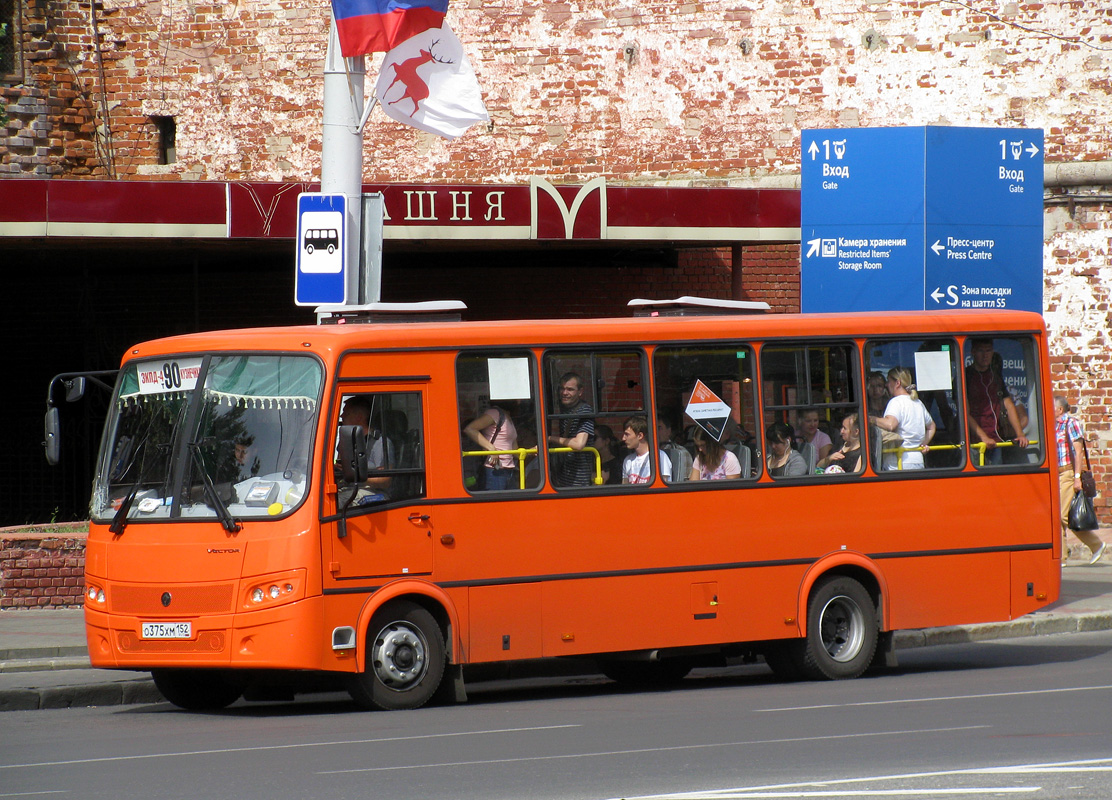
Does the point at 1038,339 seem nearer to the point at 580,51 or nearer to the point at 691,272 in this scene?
the point at 691,272

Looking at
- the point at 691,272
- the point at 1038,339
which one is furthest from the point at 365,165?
the point at 1038,339

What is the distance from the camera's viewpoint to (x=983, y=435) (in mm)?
12648

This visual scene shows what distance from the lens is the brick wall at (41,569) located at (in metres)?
15.1

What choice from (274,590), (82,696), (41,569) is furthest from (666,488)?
(41,569)

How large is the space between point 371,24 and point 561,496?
12.8 feet

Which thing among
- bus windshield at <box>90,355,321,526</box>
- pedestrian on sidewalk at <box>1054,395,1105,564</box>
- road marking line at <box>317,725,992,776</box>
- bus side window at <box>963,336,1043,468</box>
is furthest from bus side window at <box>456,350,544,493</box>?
pedestrian on sidewalk at <box>1054,395,1105,564</box>

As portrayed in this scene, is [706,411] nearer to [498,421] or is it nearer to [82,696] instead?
[498,421]

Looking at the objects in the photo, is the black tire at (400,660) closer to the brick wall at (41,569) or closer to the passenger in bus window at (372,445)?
the passenger in bus window at (372,445)

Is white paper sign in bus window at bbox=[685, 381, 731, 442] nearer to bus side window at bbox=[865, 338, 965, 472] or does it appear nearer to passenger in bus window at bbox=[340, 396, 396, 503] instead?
bus side window at bbox=[865, 338, 965, 472]

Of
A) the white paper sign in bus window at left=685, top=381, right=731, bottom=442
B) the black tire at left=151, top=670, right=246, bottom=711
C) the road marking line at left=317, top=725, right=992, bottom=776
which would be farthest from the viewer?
the white paper sign in bus window at left=685, top=381, right=731, bottom=442

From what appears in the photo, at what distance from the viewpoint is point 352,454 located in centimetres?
1016

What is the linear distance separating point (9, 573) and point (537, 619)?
21.3ft

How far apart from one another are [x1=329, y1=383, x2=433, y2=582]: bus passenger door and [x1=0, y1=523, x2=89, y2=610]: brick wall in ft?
18.4

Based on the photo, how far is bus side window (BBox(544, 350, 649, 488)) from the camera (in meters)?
11.1
